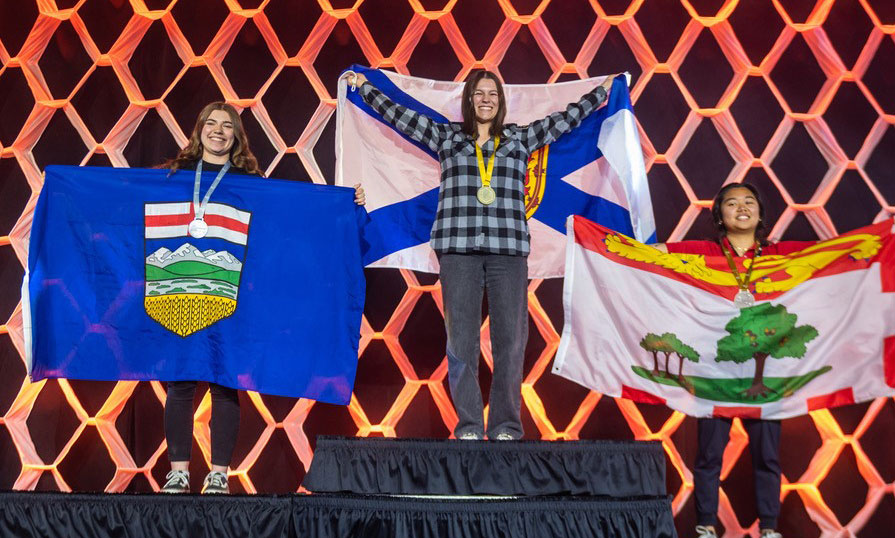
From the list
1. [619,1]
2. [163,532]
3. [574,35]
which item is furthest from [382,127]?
[163,532]

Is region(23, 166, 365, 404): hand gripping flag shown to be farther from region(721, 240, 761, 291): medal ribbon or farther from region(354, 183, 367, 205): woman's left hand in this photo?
region(721, 240, 761, 291): medal ribbon

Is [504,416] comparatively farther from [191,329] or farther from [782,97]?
[782,97]

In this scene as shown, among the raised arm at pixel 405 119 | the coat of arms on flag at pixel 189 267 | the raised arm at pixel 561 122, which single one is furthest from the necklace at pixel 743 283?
the coat of arms on flag at pixel 189 267

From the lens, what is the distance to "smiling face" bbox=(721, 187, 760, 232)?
169 cm

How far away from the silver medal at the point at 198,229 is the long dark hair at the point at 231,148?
0.43 ft

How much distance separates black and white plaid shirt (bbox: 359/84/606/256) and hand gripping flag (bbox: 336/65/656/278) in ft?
0.41

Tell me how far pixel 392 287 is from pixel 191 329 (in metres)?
0.53

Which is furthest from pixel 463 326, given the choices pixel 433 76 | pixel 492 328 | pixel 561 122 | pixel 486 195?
pixel 433 76

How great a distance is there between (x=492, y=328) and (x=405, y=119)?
462 millimetres

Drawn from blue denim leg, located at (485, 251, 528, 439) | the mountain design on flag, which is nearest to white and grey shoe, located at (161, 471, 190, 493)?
the mountain design on flag

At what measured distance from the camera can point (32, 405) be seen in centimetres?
193

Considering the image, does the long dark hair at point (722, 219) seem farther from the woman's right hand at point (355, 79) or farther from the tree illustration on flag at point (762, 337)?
the woman's right hand at point (355, 79)

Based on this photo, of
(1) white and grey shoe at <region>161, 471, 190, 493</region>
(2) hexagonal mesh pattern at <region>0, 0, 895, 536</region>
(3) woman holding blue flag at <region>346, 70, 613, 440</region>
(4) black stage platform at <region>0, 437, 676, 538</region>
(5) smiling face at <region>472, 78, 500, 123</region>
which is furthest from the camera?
(2) hexagonal mesh pattern at <region>0, 0, 895, 536</region>

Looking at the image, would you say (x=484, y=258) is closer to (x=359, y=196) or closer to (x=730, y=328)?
(x=359, y=196)
